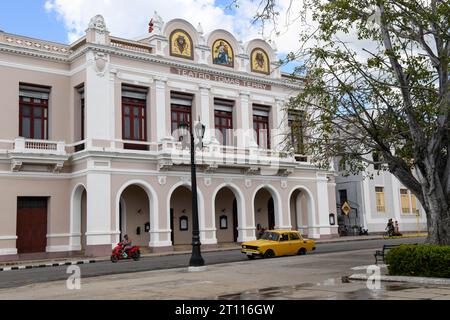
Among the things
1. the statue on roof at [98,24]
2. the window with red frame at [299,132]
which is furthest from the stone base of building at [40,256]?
the window with red frame at [299,132]

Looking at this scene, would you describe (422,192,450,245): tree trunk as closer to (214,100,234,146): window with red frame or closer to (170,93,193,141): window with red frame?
(170,93,193,141): window with red frame

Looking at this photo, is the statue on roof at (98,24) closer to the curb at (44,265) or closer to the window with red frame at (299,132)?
the curb at (44,265)

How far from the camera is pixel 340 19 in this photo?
49.9ft

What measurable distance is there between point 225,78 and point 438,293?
26.1m

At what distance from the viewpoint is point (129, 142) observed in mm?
30453

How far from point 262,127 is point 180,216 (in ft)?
28.1

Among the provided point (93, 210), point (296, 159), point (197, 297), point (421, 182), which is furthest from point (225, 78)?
point (197, 297)

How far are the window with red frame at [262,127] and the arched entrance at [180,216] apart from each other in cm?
632

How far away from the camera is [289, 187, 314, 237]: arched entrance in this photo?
128 feet

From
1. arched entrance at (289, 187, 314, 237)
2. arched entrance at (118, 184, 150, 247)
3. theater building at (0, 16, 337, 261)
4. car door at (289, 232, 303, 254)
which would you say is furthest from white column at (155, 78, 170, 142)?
arched entrance at (289, 187, 314, 237)

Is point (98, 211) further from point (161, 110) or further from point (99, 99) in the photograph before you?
point (161, 110)

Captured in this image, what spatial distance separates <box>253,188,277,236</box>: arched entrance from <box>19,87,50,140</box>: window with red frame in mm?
15772
